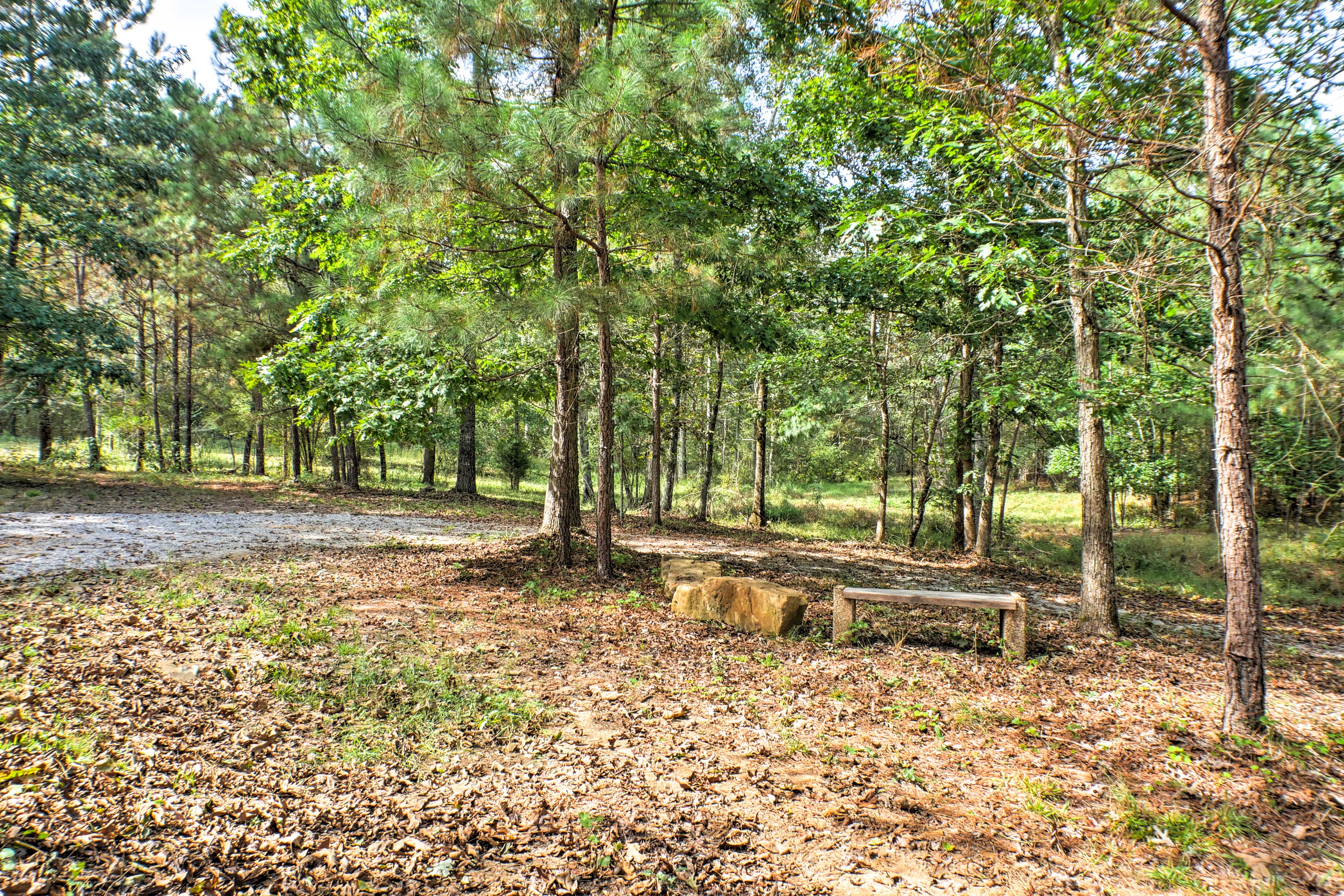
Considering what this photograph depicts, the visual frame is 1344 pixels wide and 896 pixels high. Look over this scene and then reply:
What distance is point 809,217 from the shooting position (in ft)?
27.8

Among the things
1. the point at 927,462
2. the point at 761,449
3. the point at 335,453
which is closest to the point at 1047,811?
the point at 927,462

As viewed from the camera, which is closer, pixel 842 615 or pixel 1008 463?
pixel 842 615

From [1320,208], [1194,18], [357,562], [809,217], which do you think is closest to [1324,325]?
[1320,208]

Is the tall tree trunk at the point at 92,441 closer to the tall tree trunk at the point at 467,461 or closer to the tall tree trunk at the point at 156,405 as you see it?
the tall tree trunk at the point at 156,405

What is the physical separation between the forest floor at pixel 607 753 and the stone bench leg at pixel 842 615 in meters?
0.16

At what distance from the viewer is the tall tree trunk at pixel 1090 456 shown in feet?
19.4

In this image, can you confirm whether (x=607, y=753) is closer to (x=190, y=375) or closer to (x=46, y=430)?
(x=190, y=375)

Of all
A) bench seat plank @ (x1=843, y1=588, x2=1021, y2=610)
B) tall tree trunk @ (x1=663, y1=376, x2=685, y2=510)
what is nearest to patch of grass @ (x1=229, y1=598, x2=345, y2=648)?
bench seat plank @ (x1=843, y1=588, x2=1021, y2=610)

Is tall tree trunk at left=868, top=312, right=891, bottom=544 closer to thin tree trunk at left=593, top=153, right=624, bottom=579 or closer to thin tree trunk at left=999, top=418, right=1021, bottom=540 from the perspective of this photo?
thin tree trunk at left=999, top=418, right=1021, bottom=540

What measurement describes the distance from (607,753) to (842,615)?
112 inches

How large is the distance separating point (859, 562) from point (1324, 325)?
615cm

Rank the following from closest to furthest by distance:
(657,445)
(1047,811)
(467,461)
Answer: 1. (1047,811)
2. (657,445)
3. (467,461)

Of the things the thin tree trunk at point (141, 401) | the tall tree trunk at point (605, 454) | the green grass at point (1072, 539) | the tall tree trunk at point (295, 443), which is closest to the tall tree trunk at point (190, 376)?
the tall tree trunk at point (295, 443)

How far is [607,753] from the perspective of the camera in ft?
11.5
